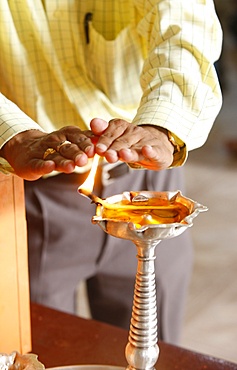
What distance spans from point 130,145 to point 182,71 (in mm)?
165

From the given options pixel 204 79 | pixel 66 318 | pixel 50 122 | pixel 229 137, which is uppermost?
pixel 204 79

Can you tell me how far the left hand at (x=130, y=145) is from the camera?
61 centimetres

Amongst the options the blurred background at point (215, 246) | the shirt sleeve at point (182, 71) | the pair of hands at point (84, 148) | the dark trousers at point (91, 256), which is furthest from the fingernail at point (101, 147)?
the blurred background at point (215, 246)

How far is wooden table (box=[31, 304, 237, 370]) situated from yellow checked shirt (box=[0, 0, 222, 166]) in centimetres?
24

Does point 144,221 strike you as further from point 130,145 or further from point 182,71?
point 182,71

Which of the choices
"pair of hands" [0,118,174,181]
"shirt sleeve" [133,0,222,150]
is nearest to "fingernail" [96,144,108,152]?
"pair of hands" [0,118,174,181]

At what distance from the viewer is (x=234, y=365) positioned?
2.63 feet

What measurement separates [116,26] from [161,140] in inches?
11.9

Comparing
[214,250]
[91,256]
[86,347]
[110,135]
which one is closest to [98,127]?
[110,135]

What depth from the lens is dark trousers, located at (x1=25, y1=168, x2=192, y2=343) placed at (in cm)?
108

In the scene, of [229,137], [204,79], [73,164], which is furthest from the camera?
[229,137]

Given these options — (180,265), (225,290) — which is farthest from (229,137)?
(180,265)

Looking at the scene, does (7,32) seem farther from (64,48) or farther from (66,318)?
(66,318)

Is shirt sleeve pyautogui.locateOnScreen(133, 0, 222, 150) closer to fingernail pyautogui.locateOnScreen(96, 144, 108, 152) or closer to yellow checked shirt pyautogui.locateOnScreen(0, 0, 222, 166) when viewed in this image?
yellow checked shirt pyautogui.locateOnScreen(0, 0, 222, 166)
